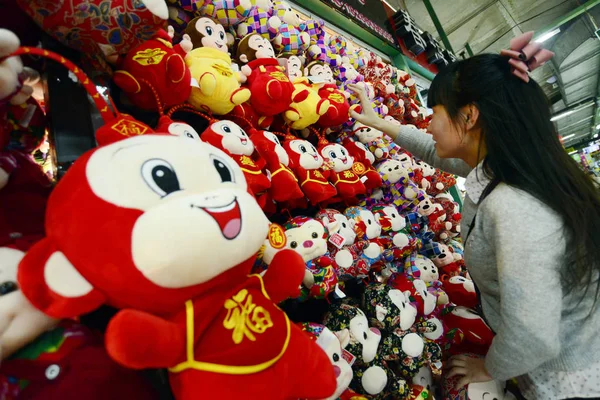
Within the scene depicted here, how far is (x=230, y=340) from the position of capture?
48cm

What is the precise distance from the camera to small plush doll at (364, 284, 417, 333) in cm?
103

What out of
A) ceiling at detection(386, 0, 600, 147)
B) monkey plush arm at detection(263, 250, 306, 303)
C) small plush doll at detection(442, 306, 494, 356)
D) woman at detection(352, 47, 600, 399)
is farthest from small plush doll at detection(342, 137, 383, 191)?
ceiling at detection(386, 0, 600, 147)

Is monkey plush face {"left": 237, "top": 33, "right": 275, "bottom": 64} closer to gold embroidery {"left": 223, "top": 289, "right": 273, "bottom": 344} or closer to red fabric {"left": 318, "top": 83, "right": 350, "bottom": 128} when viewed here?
red fabric {"left": 318, "top": 83, "right": 350, "bottom": 128}

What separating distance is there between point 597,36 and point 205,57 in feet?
22.9

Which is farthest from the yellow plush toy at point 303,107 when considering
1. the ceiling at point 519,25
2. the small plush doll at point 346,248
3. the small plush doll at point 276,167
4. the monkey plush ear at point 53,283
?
the ceiling at point 519,25

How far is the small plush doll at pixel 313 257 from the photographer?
87cm

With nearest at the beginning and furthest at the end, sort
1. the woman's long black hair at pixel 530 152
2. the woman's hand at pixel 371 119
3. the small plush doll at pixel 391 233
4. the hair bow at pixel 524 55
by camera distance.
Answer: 1. the woman's long black hair at pixel 530 152
2. the hair bow at pixel 524 55
3. the small plush doll at pixel 391 233
4. the woman's hand at pixel 371 119

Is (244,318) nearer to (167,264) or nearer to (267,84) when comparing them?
(167,264)

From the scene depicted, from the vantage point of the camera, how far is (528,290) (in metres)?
0.68

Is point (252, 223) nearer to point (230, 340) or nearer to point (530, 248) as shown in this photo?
point (230, 340)

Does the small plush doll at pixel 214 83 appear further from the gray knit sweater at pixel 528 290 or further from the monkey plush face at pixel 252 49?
the gray knit sweater at pixel 528 290

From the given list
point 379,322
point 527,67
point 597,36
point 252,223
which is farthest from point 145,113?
point 597,36

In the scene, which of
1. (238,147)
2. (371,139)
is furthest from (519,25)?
(238,147)

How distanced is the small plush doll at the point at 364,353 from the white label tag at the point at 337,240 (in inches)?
7.3
